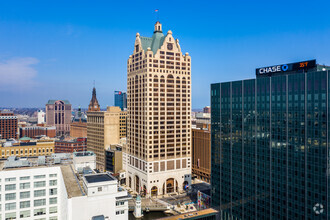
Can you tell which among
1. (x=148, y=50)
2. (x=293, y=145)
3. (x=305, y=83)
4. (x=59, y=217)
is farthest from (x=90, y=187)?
(x=148, y=50)

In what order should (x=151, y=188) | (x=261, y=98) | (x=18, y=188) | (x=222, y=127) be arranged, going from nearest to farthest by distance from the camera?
(x=18, y=188) → (x=261, y=98) → (x=222, y=127) → (x=151, y=188)

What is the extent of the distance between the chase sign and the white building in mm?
74483

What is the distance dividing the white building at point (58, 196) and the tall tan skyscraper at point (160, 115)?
281 feet

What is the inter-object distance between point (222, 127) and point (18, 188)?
85972 millimetres

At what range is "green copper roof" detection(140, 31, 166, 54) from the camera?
587ft

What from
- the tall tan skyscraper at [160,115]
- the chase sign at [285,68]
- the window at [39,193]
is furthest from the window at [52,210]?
the chase sign at [285,68]

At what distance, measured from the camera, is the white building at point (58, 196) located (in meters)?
68.6

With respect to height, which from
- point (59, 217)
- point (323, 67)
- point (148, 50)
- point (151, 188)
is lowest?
point (151, 188)

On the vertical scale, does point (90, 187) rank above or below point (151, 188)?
above

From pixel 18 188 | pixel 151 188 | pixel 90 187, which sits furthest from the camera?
pixel 151 188

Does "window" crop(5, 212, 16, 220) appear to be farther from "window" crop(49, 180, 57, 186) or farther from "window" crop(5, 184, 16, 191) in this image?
"window" crop(49, 180, 57, 186)

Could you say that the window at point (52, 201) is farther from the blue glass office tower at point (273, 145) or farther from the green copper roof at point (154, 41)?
the green copper roof at point (154, 41)

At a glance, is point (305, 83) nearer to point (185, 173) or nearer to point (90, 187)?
point (90, 187)

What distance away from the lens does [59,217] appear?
82.8 meters
